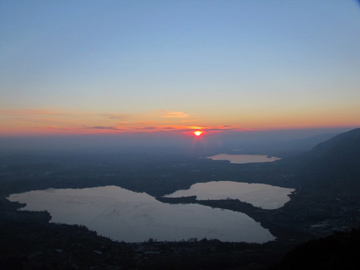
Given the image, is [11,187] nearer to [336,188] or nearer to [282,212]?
[282,212]

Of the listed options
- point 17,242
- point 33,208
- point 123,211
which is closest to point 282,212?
point 123,211

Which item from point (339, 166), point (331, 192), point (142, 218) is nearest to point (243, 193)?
point (331, 192)

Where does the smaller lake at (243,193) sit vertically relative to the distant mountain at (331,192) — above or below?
below

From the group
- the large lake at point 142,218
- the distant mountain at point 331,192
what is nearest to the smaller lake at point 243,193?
the distant mountain at point 331,192

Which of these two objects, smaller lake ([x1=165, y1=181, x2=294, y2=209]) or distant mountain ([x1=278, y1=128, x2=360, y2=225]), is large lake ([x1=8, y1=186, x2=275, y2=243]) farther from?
distant mountain ([x1=278, y1=128, x2=360, y2=225])

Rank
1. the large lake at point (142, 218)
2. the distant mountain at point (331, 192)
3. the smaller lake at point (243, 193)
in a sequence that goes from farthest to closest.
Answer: the smaller lake at point (243, 193) < the distant mountain at point (331, 192) < the large lake at point (142, 218)

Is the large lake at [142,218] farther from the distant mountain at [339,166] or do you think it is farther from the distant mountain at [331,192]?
the distant mountain at [339,166]
